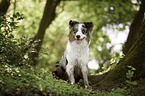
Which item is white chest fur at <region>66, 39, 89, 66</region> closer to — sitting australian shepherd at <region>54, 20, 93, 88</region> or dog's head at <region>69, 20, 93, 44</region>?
sitting australian shepherd at <region>54, 20, 93, 88</region>

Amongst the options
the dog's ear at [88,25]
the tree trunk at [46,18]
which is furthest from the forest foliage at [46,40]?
the dog's ear at [88,25]

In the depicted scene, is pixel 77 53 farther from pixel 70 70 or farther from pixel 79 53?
pixel 70 70

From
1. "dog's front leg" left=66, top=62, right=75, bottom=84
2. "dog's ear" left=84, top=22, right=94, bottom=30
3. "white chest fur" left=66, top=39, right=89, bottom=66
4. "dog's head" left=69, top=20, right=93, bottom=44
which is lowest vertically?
"dog's front leg" left=66, top=62, right=75, bottom=84

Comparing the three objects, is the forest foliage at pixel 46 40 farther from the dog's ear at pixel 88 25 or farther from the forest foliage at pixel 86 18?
the dog's ear at pixel 88 25

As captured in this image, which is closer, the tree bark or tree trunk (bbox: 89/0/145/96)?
tree trunk (bbox: 89/0/145/96)

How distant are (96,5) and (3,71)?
11.7 metres

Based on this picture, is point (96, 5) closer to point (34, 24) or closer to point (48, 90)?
point (34, 24)

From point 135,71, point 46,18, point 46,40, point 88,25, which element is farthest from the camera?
point 46,40

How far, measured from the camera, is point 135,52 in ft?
19.3

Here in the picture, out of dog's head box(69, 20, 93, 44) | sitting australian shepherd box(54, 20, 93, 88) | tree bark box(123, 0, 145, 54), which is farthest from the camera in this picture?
tree bark box(123, 0, 145, 54)

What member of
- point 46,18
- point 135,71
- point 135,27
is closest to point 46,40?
point 46,18

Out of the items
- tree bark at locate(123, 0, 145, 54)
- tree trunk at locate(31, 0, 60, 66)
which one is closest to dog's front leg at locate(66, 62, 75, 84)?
tree bark at locate(123, 0, 145, 54)

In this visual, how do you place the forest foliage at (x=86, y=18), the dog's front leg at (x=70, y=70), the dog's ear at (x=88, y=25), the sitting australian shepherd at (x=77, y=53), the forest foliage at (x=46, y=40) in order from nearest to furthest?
1. the forest foliage at (x=46, y=40)
2. the sitting australian shepherd at (x=77, y=53)
3. the dog's front leg at (x=70, y=70)
4. the dog's ear at (x=88, y=25)
5. the forest foliage at (x=86, y=18)

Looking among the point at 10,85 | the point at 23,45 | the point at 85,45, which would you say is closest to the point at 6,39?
the point at 23,45
